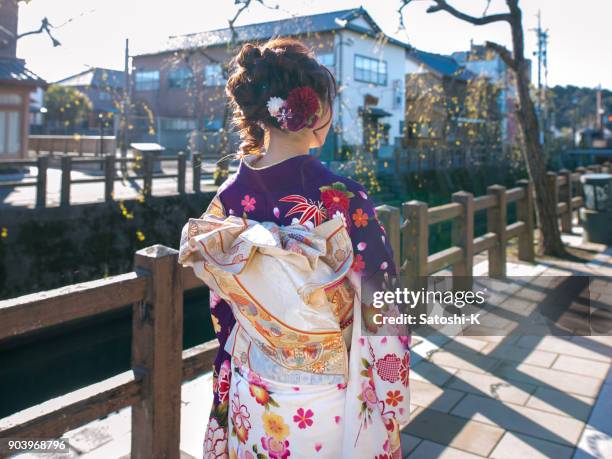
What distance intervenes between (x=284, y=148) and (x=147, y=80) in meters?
36.1

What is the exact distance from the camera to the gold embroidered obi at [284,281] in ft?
5.02

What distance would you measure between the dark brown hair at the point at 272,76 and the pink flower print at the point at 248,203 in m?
0.23

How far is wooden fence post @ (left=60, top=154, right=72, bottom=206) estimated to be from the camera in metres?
10.4

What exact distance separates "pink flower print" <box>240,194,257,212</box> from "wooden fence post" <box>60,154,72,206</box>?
9.51 m

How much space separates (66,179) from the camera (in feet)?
34.4

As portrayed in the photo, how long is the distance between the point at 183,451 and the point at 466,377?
1842 millimetres

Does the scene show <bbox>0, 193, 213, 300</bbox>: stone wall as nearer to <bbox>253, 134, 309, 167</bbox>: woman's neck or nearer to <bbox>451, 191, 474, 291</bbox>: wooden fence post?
<bbox>451, 191, 474, 291</bbox>: wooden fence post

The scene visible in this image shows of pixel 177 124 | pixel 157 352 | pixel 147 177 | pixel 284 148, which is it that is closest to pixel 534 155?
pixel 157 352

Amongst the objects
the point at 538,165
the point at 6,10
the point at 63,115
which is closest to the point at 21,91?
the point at 6,10

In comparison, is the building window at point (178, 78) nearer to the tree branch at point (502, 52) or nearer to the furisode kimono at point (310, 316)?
the tree branch at point (502, 52)

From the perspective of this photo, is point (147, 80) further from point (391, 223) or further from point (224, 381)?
point (224, 381)

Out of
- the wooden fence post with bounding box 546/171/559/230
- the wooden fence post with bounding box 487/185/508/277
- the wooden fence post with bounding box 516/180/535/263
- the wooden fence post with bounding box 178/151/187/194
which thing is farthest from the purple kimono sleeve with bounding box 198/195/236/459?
the wooden fence post with bounding box 178/151/187/194

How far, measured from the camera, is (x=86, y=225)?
1093 centimetres

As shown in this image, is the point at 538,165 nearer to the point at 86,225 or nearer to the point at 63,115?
the point at 86,225
